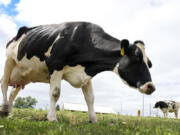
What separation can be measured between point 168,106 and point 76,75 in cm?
2082

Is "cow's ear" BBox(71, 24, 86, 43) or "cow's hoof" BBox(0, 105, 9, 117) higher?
"cow's ear" BBox(71, 24, 86, 43)

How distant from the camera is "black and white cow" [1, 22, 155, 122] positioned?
5492mm

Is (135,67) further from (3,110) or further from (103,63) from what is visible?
(3,110)

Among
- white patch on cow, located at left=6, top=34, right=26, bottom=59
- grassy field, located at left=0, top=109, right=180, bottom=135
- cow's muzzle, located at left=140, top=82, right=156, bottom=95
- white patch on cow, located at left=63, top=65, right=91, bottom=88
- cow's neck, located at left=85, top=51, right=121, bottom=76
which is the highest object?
white patch on cow, located at left=6, top=34, right=26, bottom=59

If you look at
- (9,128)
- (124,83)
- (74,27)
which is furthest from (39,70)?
(9,128)

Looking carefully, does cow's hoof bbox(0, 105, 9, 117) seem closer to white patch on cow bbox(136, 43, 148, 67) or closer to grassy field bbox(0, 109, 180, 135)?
grassy field bbox(0, 109, 180, 135)

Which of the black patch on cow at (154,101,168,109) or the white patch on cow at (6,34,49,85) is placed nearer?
the white patch on cow at (6,34,49,85)

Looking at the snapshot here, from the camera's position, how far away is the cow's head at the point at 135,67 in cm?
A: 532

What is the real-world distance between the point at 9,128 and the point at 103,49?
2981 mm

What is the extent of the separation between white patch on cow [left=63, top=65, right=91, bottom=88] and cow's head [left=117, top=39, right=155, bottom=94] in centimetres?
86

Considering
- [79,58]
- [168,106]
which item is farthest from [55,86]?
[168,106]

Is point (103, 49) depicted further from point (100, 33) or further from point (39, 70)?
point (39, 70)

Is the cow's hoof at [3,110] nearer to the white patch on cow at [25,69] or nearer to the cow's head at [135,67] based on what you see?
the white patch on cow at [25,69]

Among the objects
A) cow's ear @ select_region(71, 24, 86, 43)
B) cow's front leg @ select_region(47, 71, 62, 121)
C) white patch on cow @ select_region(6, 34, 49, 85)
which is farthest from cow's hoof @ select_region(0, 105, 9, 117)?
cow's ear @ select_region(71, 24, 86, 43)
